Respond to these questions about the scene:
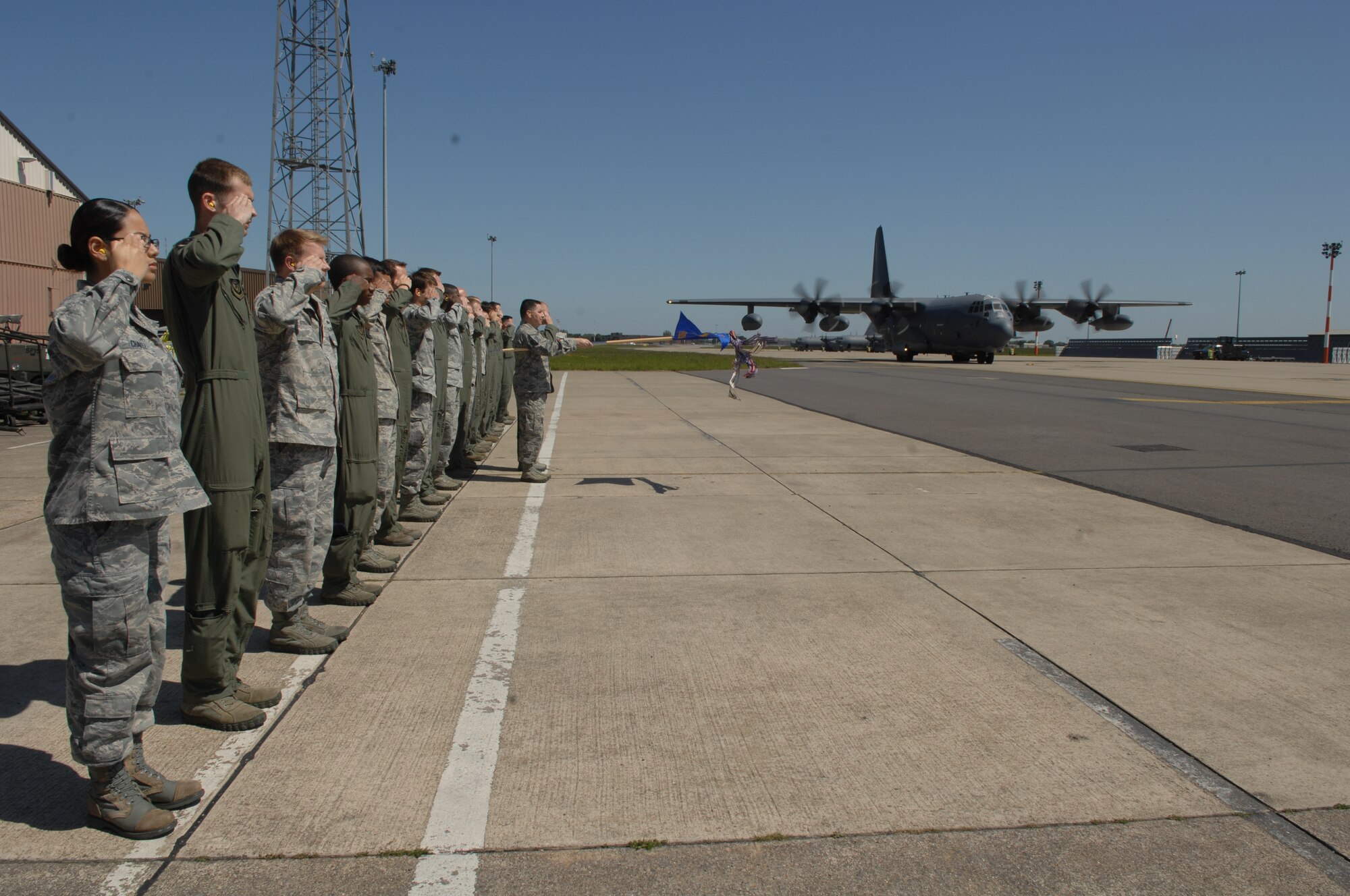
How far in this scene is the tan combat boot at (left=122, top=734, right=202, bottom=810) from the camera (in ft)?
9.74

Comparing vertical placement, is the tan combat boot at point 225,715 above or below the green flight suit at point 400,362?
below

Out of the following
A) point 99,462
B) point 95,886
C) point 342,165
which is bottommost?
point 95,886

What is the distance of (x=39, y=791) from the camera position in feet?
10.2

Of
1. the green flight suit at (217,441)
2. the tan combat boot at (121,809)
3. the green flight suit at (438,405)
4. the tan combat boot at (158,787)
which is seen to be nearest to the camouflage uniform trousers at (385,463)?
the green flight suit at (438,405)

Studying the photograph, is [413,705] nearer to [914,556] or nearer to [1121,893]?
[1121,893]

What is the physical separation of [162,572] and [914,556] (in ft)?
15.5

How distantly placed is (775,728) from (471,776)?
1.15 metres

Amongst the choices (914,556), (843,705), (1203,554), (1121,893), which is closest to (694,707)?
(843,705)

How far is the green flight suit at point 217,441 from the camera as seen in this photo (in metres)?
3.35

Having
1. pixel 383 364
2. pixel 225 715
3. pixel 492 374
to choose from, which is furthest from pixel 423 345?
pixel 492 374

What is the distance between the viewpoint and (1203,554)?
647cm

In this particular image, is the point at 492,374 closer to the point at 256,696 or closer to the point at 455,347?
the point at 455,347

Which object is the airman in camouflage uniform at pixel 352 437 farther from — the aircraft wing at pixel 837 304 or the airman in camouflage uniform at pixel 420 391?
the aircraft wing at pixel 837 304

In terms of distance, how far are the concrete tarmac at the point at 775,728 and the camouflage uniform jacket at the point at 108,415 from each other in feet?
3.31
